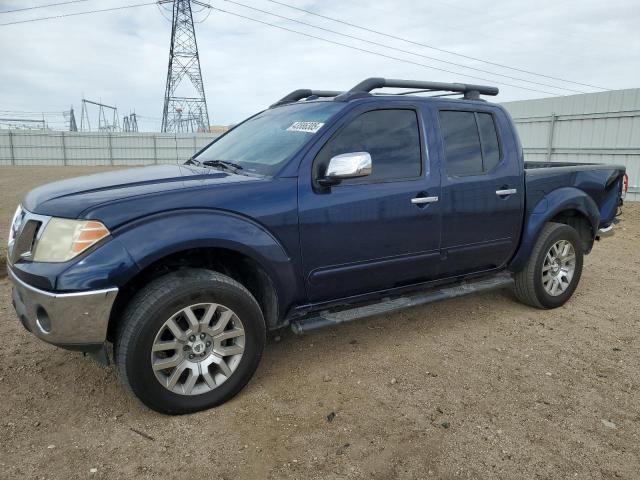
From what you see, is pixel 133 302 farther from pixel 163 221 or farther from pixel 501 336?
pixel 501 336

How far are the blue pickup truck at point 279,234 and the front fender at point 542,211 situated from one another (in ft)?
0.04

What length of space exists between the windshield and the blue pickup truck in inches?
0.7

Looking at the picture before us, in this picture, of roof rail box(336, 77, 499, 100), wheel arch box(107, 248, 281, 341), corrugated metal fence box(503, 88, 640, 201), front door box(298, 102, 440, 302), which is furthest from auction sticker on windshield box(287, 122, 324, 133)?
corrugated metal fence box(503, 88, 640, 201)

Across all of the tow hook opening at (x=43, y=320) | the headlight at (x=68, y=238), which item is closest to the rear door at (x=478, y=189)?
the headlight at (x=68, y=238)

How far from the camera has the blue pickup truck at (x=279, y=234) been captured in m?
2.46

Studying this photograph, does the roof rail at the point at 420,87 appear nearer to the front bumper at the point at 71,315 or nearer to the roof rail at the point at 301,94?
the roof rail at the point at 301,94

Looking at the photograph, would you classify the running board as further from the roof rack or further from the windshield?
the roof rack

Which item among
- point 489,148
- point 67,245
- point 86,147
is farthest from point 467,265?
point 86,147

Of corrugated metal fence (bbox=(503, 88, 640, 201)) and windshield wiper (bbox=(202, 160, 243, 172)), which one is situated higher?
corrugated metal fence (bbox=(503, 88, 640, 201))

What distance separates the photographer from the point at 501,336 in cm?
388

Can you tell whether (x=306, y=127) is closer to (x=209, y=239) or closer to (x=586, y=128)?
(x=209, y=239)

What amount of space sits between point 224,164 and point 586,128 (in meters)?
12.2

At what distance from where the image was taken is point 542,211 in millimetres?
4145

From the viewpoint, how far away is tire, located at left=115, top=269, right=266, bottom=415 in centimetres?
249
